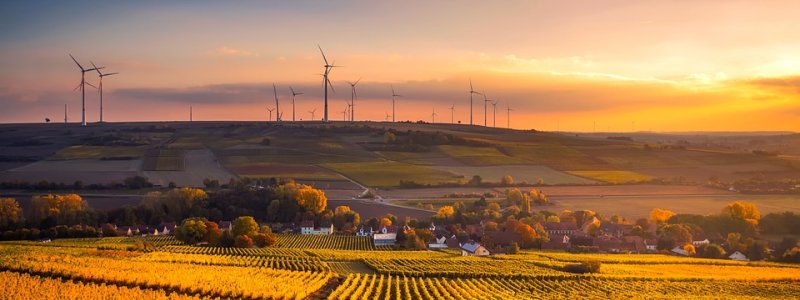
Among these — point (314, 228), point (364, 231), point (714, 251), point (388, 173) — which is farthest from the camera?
point (388, 173)

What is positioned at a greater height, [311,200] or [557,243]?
[311,200]

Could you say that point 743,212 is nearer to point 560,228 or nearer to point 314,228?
point 560,228

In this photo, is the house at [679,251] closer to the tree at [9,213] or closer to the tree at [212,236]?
the tree at [212,236]

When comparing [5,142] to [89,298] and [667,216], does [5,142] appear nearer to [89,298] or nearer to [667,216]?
[667,216]

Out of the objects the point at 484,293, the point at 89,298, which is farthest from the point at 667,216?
the point at 89,298

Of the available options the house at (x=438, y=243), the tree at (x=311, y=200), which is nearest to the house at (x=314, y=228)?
the tree at (x=311, y=200)

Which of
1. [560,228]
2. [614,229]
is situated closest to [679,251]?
[614,229]
